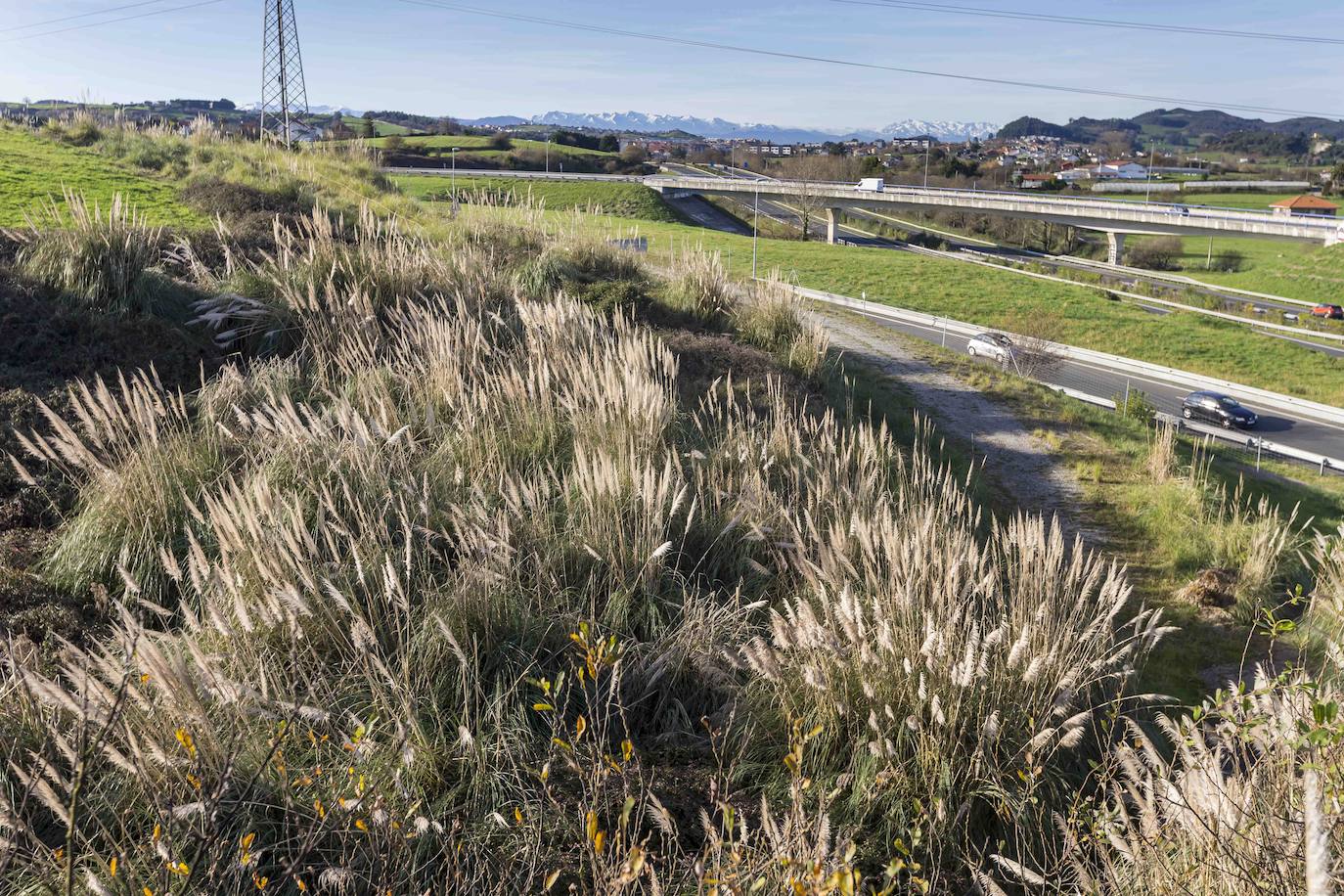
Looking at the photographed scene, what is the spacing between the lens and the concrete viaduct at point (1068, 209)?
2203 inches

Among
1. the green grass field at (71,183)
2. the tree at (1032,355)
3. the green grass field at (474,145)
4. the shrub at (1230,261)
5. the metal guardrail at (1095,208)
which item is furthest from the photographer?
the green grass field at (474,145)

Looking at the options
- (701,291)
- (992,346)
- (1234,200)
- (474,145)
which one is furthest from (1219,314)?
(474,145)

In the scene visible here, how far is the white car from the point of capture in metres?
27.1

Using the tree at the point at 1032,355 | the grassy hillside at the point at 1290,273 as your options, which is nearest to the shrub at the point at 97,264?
the tree at the point at 1032,355

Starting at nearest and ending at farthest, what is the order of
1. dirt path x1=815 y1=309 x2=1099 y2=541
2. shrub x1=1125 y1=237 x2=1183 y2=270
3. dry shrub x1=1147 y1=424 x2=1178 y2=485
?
dirt path x1=815 y1=309 x2=1099 y2=541 → dry shrub x1=1147 y1=424 x2=1178 y2=485 → shrub x1=1125 y1=237 x2=1183 y2=270

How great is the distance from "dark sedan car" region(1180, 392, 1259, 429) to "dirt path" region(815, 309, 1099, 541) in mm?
10027

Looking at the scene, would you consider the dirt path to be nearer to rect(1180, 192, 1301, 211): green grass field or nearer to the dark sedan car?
the dark sedan car

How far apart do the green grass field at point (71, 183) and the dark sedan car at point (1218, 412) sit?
25819 millimetres

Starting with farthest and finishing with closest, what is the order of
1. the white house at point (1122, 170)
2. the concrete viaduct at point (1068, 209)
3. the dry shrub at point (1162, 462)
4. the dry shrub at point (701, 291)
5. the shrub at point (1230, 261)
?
the white house at point (1122, 170) < the shrub at point (1230, 261) < the concrete viaduct at point (1068, 209) < the dry shrub at point (1162, 462) < the dry shrub at point (701, 291)

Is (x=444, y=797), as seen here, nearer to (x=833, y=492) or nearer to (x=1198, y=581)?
(x=833, y=492)

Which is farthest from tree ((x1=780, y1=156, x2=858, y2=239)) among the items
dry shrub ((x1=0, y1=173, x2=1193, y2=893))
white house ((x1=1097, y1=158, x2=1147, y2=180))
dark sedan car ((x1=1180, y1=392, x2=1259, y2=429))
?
dry shrub ((x1=0, y1=173, x2=1193, y2=893))

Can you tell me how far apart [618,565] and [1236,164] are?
619 ft

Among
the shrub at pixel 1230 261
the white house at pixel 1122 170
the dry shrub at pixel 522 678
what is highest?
the white house at pixel 1122 170

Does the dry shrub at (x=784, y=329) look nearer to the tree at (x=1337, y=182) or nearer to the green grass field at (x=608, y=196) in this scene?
the green grass field at (x=608, y=196)
